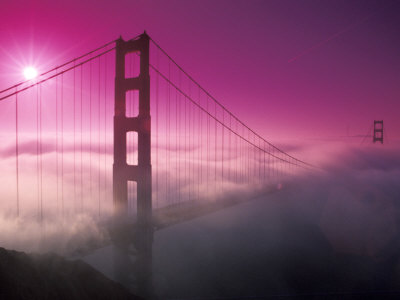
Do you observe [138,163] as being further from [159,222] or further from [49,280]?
[49,280]

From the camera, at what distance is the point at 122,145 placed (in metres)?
10.7

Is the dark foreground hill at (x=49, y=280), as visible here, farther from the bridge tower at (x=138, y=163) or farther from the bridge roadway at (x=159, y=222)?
the bridge tower at (x=138, y=163)

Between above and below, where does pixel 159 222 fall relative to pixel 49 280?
above

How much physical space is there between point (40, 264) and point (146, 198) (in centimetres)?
422

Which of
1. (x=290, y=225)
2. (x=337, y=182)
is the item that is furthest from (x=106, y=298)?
(x=337, y=182)

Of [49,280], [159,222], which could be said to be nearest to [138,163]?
[159,222]

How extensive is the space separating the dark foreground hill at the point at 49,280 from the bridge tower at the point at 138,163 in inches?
89.9

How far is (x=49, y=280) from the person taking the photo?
9195 mm

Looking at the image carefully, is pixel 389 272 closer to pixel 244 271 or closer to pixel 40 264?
pixel 244 271

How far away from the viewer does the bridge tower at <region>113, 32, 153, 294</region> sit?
33.5 ft

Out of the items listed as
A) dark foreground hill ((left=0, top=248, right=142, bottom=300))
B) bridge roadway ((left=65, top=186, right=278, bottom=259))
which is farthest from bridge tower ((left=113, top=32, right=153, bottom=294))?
dark foreground hill ((left=0, top=248, right=142, bottom=300))

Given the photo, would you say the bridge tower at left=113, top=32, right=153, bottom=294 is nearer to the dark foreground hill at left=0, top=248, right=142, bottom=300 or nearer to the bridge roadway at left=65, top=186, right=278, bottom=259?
the bridge roadway at left=65, top=186, right=278, bottom=259

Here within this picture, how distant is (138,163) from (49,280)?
485 centimetres

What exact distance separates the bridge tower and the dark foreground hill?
89.9 inches
